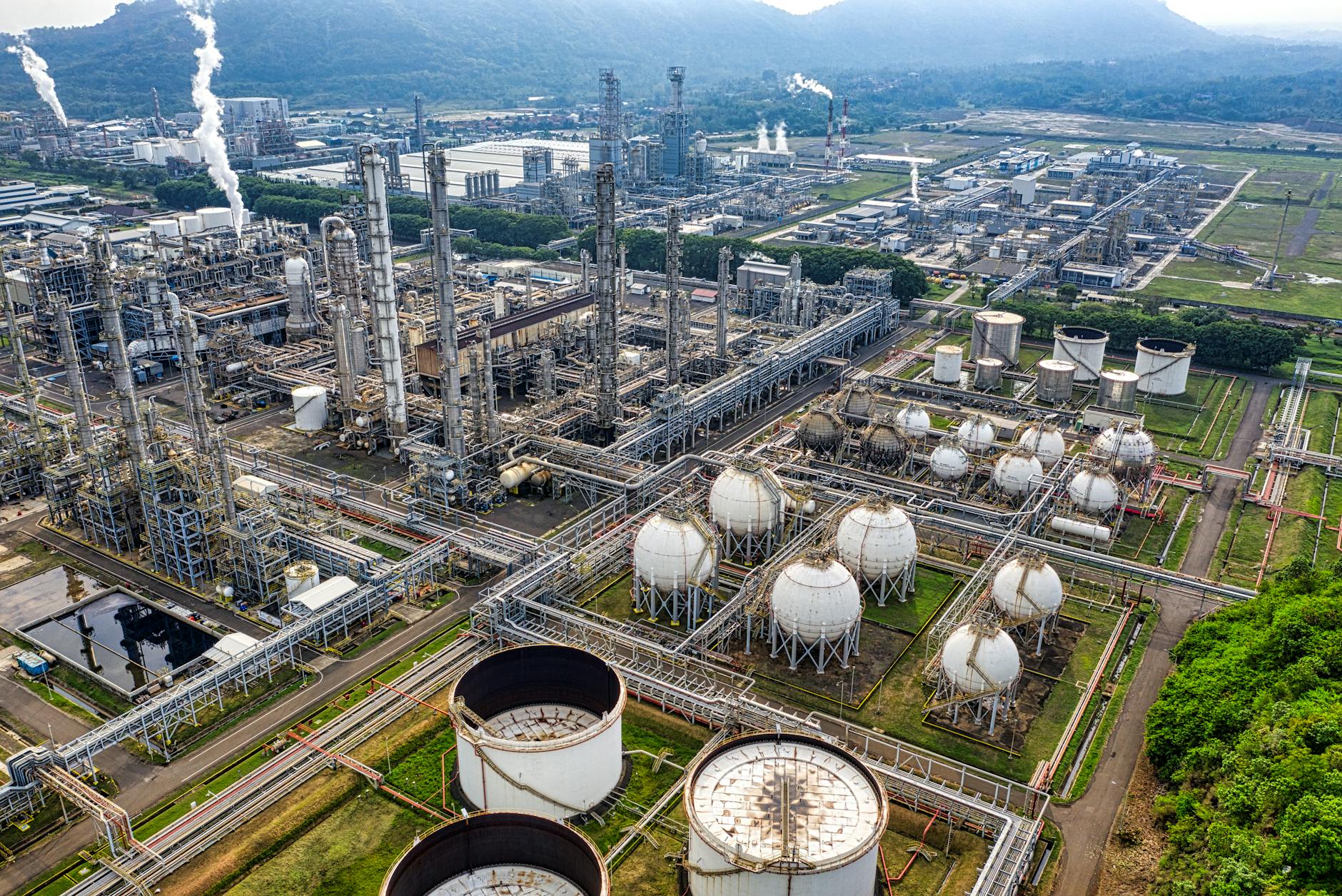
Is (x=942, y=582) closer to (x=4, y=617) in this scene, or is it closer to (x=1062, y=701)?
(x=1062, y=701)

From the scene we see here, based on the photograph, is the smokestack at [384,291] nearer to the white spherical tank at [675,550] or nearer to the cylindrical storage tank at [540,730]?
the white spherical tank at [675,550]

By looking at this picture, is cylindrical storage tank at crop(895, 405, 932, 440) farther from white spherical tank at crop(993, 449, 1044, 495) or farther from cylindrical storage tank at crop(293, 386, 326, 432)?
cylindrical storage tank at crop(293, 386, 326, 432)

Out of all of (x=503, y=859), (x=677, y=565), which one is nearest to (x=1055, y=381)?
(x=677, y=565)

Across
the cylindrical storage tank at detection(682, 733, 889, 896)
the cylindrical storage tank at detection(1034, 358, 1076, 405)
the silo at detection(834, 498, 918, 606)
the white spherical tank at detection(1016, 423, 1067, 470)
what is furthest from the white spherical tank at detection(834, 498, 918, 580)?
the cylindrical storage tank at detection(1034, 358, 1076, 405)

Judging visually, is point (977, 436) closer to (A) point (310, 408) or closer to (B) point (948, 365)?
(B) point (948, 365)

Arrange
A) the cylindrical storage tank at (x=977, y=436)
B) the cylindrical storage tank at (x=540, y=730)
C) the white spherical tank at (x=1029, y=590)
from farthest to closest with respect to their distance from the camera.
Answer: the cylindrical storage tank at (x=977, y=436) → the white spherical tank at (x=1029, y=590) → the cylindrical storage tank at (x=540, y=730)

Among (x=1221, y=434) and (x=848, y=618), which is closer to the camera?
(x=848, y=618)

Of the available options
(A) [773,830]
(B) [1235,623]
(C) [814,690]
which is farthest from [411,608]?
(B) [1235,623]

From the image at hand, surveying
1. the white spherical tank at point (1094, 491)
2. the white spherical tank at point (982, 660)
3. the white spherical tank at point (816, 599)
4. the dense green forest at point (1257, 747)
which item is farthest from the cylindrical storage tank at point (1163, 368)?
the white spherical tank at point (816, 599)
